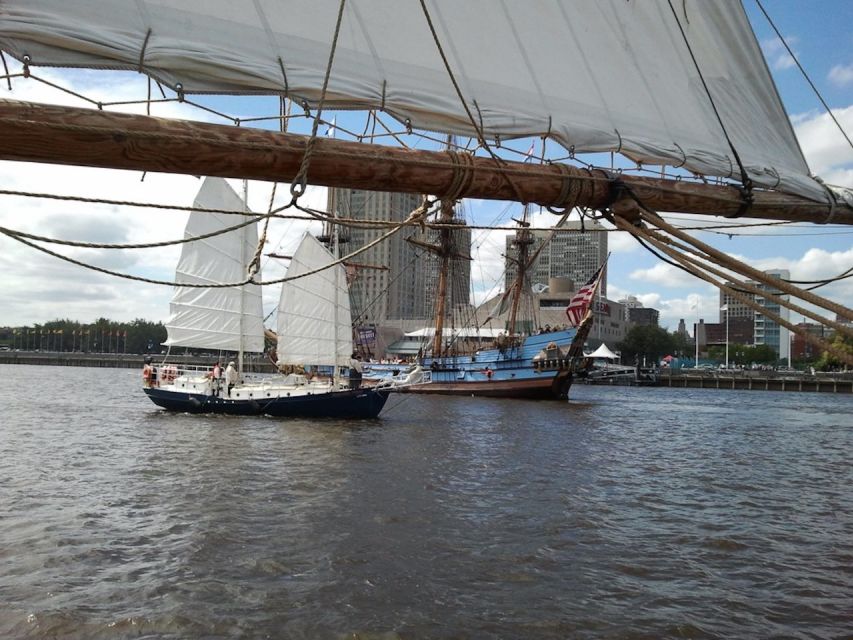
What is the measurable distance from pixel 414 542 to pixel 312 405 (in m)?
21.1

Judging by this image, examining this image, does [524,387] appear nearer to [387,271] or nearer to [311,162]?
[311,162]

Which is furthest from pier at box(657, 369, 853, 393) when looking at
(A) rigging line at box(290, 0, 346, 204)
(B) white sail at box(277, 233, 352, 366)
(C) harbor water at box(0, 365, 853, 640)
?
(A) rigging line at box(290, 0, 346, 204)

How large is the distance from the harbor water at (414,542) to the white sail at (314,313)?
36.3 ft

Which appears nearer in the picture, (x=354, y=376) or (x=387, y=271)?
(x=354, y=376)

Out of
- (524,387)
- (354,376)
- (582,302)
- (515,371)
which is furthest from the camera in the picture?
(515,371)

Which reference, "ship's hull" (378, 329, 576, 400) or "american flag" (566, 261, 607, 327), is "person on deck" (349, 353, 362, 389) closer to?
"ship's hull" (378, 329, 576, 400)

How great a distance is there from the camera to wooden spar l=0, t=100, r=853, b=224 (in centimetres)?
462

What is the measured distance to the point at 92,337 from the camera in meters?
179

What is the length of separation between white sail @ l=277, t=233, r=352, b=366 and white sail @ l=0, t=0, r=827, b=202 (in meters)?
26.2

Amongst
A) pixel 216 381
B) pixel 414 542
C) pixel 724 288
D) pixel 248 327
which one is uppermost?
pixel 248 327

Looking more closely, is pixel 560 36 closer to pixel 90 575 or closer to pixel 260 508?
pixel 90 575

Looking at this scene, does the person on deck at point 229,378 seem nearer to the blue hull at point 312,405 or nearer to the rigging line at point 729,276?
the blue hull at point 312,405

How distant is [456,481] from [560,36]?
11.1 metres

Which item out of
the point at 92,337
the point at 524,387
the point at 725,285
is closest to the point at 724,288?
the point at 725,285
